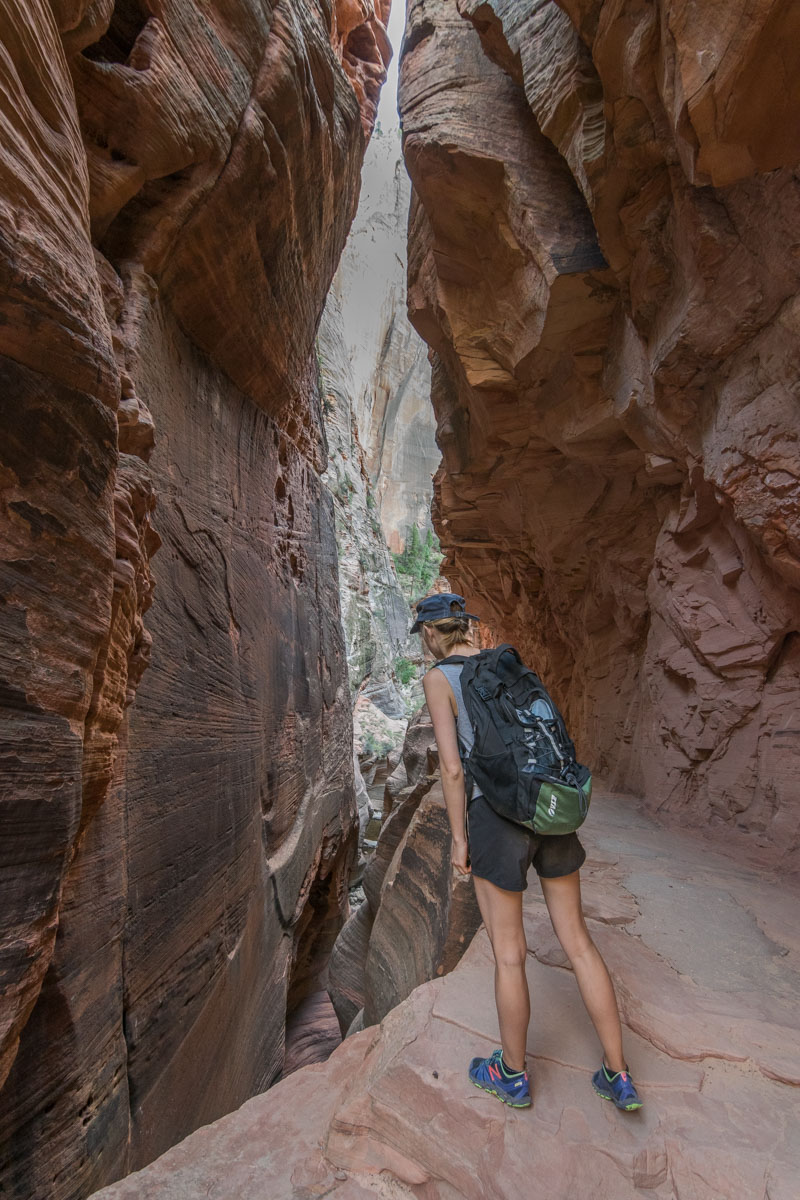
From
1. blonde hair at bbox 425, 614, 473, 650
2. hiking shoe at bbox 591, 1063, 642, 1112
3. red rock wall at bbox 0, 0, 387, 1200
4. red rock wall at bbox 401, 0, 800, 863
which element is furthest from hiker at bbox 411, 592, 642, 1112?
red rock wall at bbox 401, 0, 800, 863

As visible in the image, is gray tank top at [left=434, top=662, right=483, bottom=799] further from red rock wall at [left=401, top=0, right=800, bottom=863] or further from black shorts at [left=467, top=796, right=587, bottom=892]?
red rock wall at [left=401, top=0, right=800, bottom=863]

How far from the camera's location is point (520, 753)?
5.24 feet

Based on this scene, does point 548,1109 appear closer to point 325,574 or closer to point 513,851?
point 513,851

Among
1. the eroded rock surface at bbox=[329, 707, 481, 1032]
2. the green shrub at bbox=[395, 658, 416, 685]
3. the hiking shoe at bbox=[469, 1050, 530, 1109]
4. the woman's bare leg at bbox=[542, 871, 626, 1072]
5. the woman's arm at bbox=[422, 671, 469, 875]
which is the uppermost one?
the green shrub at bbox=[395, 658, 416, 685]

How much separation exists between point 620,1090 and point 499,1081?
1.07ft

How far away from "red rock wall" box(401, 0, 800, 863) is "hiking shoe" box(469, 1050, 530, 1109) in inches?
108

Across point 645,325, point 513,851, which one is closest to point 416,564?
point 645,325

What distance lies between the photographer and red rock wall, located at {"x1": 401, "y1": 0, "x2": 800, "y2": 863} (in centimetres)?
282

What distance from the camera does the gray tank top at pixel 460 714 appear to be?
5.79 feet

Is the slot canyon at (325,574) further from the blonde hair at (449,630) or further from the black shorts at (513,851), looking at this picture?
the blonde hair at (449,630)

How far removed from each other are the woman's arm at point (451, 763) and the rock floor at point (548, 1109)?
24.5 inches

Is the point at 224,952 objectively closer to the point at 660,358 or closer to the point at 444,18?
the point at 660,358

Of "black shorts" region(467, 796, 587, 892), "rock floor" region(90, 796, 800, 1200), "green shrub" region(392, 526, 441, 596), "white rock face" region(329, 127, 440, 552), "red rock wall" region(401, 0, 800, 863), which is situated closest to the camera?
"rock floor" region(90, 796, 800, 1200)

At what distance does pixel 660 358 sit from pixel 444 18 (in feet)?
14.3
